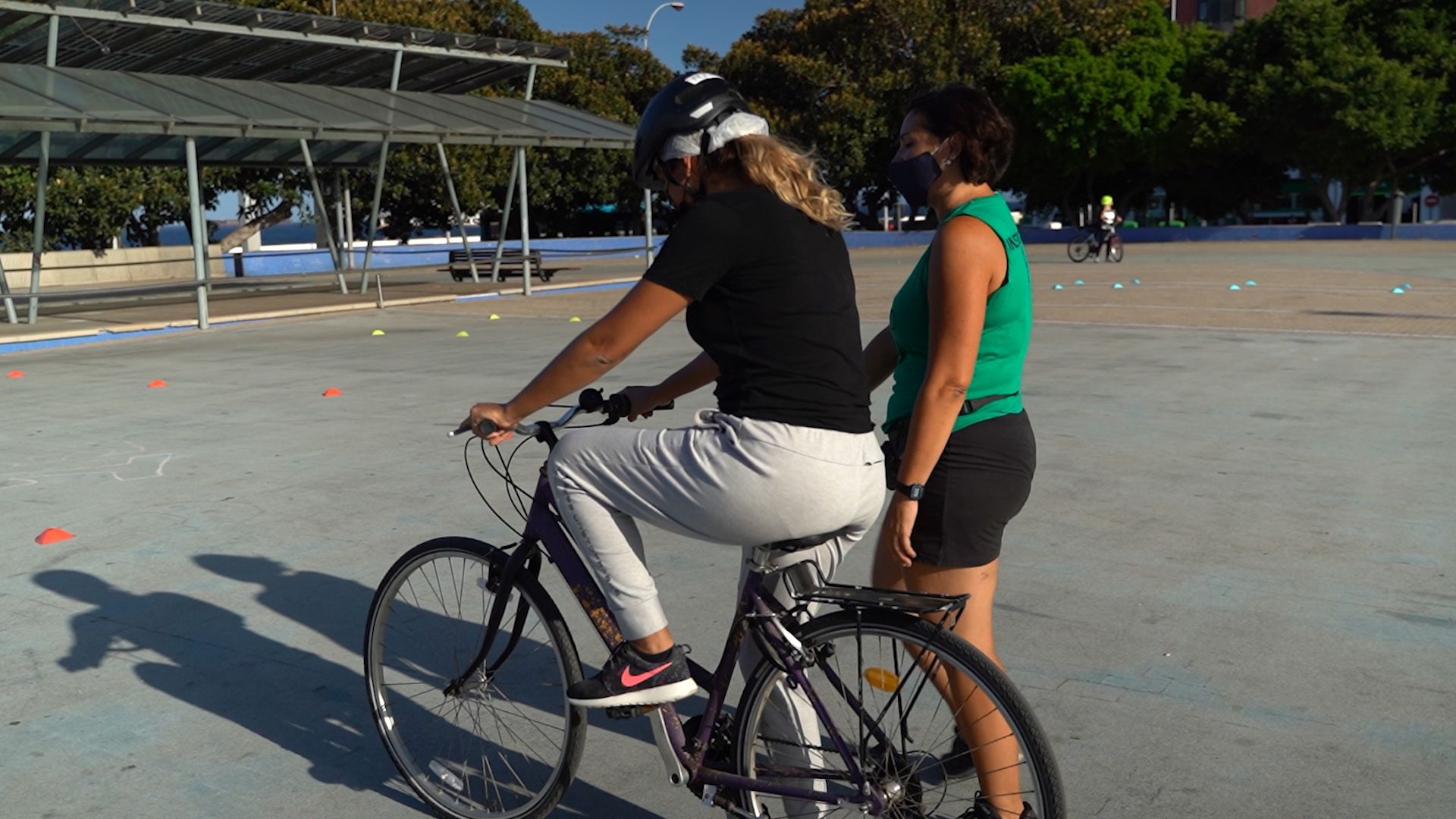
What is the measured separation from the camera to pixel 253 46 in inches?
848

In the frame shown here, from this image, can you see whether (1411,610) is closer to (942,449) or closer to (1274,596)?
(1274,596)

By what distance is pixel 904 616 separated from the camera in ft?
8.57

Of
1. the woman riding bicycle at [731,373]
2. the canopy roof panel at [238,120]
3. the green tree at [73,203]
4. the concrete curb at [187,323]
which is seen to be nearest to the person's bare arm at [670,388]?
the woman riding bicycle at [731,373]

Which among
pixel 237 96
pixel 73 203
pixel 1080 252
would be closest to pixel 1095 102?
pixel 1080 252

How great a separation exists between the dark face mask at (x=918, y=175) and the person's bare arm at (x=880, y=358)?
0.42 metres

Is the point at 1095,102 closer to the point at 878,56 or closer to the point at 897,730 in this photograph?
the point at 878,56

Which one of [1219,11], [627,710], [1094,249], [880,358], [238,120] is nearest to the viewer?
[627,710]

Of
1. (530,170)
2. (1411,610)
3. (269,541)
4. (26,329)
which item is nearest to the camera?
(1411,610)

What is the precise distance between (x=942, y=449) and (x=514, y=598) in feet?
3.42

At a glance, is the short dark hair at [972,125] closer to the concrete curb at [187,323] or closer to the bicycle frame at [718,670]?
the bicycle frame at [718,670]

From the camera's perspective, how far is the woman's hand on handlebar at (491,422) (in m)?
2.93

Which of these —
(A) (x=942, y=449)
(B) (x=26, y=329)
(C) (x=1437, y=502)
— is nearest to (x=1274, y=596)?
(C) (x=1437, y=502)

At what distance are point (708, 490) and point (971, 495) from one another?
61 cm

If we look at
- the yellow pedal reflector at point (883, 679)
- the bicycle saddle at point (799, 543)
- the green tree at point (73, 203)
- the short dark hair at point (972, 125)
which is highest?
the green tree at point (73, 203)
